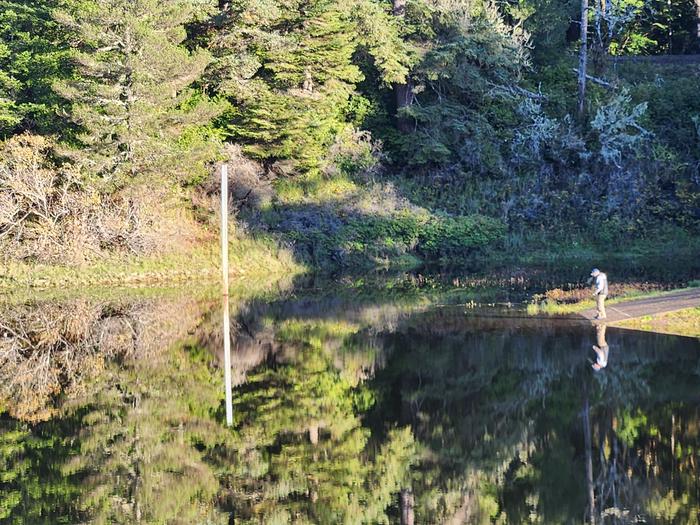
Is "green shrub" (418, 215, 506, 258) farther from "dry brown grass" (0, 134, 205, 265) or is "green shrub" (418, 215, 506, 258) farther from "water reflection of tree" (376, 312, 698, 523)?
"water reflection of tree" (376, 312, 698, 523)

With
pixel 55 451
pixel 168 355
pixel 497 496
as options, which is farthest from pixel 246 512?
pixel 168 355

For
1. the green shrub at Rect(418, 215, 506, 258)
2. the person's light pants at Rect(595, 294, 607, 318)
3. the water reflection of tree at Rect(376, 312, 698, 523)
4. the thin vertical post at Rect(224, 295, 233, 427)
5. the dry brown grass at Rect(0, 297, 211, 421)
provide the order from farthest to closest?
the green shrub at Rect(418, 215, 506, 258)
the person's light pants at Rect(595, 294, 607, 318)
the dry brown grass at Rect(0, 297, 211, 421)
the thin vertical post at Rect(224, 295, 233, 427)
the water reflection of tree at Rect(376, 312, 698, 523)

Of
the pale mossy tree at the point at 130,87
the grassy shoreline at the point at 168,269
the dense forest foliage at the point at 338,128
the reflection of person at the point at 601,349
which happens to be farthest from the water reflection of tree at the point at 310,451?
the dense forest foliage at the point at 338,128

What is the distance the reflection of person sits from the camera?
18264 millimetres

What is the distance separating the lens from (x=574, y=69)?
4625 cm

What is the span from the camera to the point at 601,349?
1962 centimetres

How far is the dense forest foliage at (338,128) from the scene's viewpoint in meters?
34.1

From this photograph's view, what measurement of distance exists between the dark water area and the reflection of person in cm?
11

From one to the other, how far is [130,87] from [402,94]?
1485 centimetres

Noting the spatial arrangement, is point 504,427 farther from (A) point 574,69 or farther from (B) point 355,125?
(A) point 574,69

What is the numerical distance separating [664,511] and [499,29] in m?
34.9

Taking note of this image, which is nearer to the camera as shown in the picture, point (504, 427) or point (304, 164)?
point (504, 427)

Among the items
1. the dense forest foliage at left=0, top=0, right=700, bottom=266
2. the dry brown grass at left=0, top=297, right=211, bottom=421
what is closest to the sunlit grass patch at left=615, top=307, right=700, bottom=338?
the dry brown grass at left=0, top=297, right=211, bottom=421

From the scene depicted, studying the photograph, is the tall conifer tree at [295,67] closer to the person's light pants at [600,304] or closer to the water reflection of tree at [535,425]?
the water reflection of tree at [535,425]
